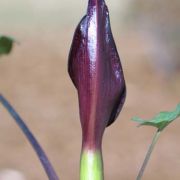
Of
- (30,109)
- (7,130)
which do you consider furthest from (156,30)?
(7,130)

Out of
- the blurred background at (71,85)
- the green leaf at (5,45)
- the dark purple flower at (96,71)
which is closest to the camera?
the dark purple flower at (96,71)

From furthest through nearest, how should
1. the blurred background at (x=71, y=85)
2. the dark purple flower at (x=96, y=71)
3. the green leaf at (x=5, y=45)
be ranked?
the blurred background at (x=71, y=85)
the green leaf at (x=5, y=45)
the dark purple flower at (x=96, y=71)

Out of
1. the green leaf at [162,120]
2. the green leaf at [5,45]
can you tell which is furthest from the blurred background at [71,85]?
the green leaf at [162,120]

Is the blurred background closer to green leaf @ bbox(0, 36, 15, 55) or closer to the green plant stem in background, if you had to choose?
green leaf @ bbox(0, 36, 15, 55)

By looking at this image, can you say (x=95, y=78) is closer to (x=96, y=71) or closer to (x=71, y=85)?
(x=96, y=71)

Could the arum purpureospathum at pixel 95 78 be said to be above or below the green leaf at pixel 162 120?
above

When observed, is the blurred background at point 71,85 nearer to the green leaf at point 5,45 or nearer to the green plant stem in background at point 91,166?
the green leaf at point 5,45

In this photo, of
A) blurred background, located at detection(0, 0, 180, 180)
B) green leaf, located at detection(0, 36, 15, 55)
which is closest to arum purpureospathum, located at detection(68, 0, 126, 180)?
green leaf, located at detection(0, 36, 15, 55)

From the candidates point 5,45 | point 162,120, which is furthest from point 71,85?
point 162,120
